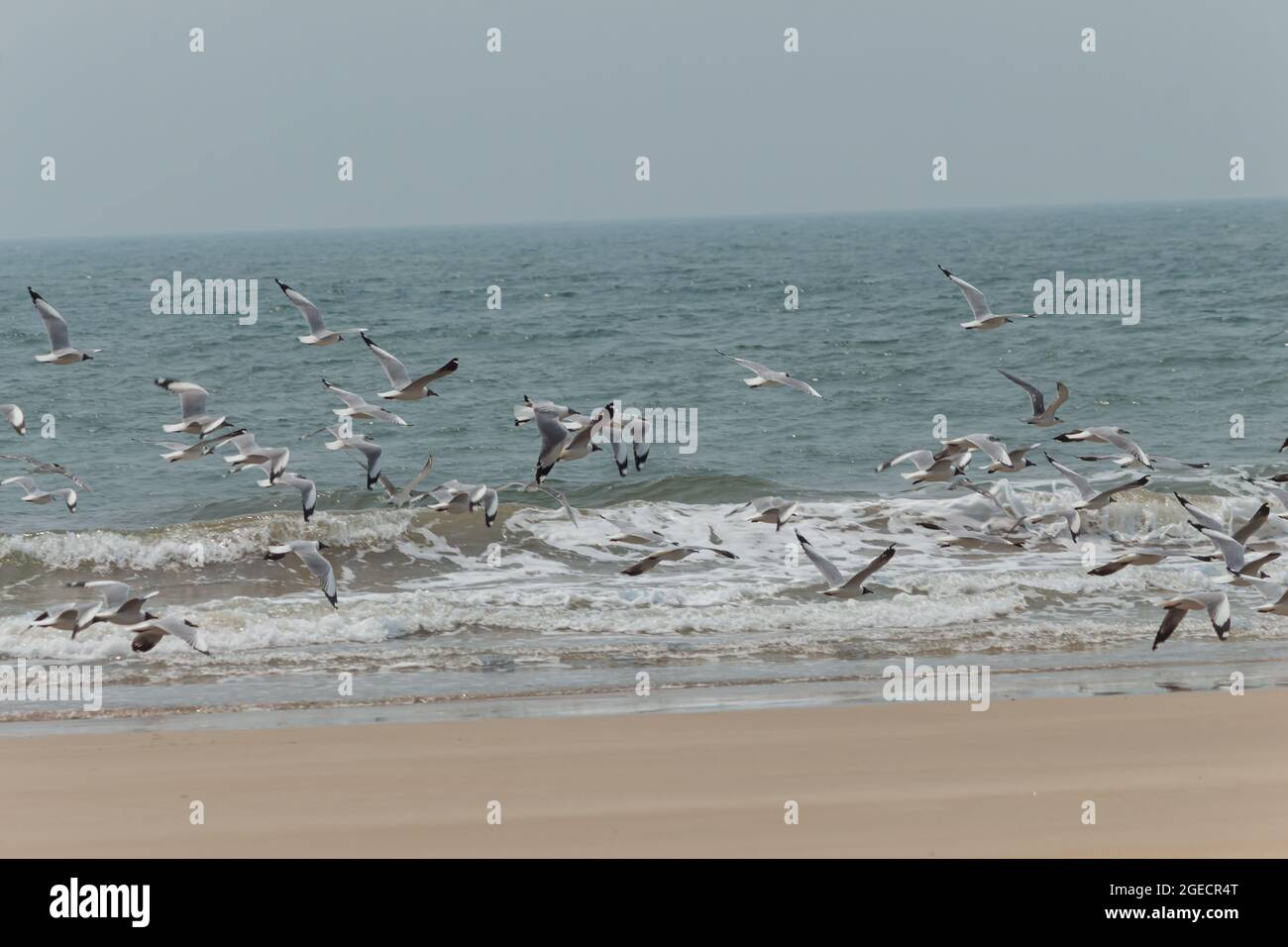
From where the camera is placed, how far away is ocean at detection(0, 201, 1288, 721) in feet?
38.2

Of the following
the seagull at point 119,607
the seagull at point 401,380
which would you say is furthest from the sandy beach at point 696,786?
the seagull at point 401,380

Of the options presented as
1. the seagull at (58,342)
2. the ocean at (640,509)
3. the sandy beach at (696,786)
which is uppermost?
the seagull at (58,342)

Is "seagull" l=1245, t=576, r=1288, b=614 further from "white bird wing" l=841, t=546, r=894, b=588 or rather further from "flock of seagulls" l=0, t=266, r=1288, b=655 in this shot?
"white bird wing" l=841, t=546, r=894, b=588

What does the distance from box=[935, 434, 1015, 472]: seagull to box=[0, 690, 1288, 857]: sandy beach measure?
388 centimetres

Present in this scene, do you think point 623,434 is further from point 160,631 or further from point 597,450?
point 160,631

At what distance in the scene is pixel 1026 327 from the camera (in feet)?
119

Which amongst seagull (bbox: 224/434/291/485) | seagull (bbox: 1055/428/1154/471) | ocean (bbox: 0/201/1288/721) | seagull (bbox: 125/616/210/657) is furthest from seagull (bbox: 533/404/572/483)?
seagull (bbox: 1055/428/1154/471)

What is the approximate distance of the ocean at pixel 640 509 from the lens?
11656mm

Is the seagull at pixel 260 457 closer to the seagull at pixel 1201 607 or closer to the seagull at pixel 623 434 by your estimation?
the seagull at pixel 623 434

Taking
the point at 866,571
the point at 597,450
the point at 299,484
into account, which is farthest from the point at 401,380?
the point at 866,571

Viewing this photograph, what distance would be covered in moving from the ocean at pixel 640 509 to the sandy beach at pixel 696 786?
76 centimetres

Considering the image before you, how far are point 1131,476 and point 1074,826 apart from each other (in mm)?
12883
